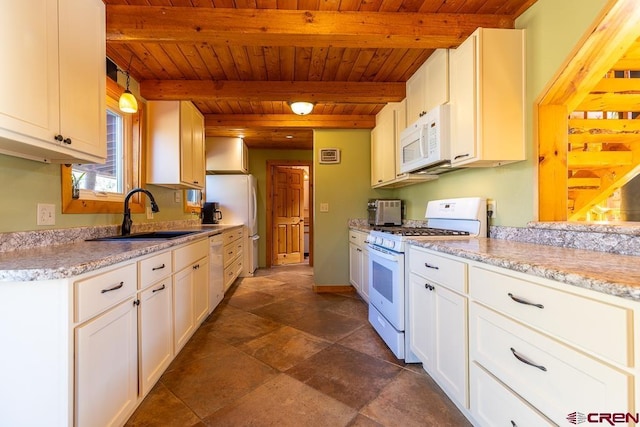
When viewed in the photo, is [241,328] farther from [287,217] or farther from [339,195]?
[287,217]

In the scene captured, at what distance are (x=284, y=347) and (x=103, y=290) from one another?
55.8 inches

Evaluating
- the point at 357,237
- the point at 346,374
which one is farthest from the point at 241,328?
the point at 357,237

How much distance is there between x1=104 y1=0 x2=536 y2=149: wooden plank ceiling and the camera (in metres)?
1.79

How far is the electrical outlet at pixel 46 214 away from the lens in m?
1.51

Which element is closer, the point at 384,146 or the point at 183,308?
the point at 183,308

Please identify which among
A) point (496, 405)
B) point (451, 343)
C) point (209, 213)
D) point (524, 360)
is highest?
point (209, 213)

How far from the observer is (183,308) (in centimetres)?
205

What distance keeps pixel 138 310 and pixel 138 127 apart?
1.87 m

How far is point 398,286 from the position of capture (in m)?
2.00

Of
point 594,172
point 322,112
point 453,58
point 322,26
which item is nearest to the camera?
point 322,26

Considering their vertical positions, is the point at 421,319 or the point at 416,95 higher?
the point at 416,95

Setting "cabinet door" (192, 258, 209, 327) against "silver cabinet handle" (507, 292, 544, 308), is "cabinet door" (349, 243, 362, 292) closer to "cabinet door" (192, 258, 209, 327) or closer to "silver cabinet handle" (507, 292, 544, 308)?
"cabinet door" (192, 258, 209, 327)

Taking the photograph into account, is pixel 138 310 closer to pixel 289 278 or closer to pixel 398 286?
pixel 398 286

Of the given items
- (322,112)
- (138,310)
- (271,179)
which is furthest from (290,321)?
(271,179)
